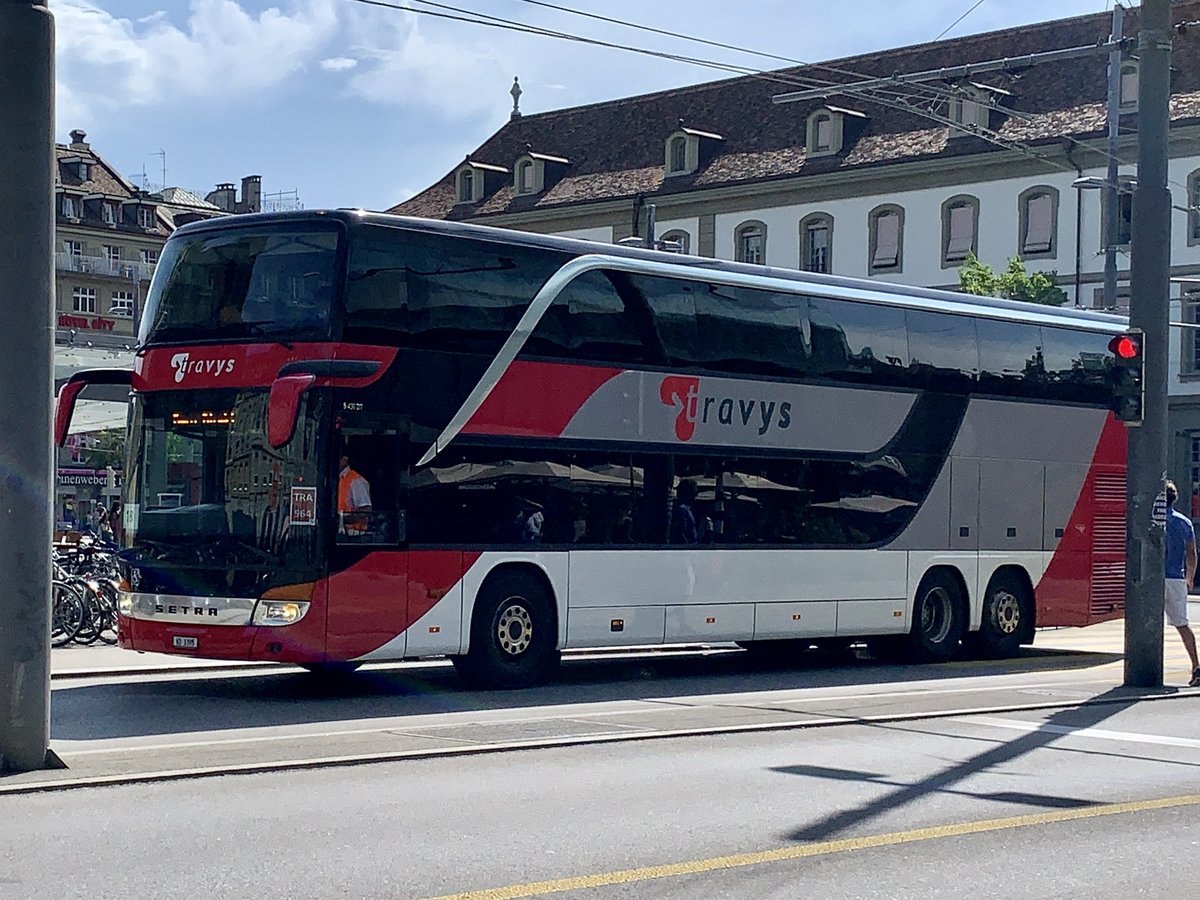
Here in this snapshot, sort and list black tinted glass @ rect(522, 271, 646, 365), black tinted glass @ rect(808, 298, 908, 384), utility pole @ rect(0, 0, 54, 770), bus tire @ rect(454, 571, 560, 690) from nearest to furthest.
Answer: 1. utility pole @ rect(0, 0, 54, 770)
2. bus tire @ rect(454, 571, 560, 690)
3. black tinted glass @ rect(522, 271, 646, 365)
4. black tinted glass @ rect(808, 298, 908, 384)

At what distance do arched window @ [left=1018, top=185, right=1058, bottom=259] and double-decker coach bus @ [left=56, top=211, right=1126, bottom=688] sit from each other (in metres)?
36.5

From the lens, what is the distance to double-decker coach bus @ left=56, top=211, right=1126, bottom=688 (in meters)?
15.4

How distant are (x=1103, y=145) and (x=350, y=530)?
147 ft

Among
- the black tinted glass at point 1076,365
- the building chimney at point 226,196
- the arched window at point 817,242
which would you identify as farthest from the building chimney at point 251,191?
the black tinted glass at point 1076,365

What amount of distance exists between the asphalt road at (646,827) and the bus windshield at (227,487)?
414 cm

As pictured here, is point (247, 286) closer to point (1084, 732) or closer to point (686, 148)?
point (1084, 732)

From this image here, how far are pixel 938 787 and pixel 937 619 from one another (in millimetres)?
11027

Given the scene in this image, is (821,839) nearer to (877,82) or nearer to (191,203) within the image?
(877,82)

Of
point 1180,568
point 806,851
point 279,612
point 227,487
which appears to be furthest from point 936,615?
point 806,851

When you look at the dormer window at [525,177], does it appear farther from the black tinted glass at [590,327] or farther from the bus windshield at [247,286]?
the bus windshield at [247,286]

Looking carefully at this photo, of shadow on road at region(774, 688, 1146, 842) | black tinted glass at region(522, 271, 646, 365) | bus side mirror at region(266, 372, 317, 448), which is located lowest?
shadow on road at region(774, 688, 1146, 842)

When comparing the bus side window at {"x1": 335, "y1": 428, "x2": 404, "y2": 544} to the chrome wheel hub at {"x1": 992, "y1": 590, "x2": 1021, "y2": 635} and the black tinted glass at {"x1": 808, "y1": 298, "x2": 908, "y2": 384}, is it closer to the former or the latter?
the black tinted glass at {"x1": 808, "y1": 298, "x2": 908, "y2": 384}

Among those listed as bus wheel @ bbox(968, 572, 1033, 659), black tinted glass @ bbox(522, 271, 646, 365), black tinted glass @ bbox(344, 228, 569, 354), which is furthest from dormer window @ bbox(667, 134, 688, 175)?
black tinted glass @ bbox(344, 228, 569, 354)

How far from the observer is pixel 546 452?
55.8 ft
